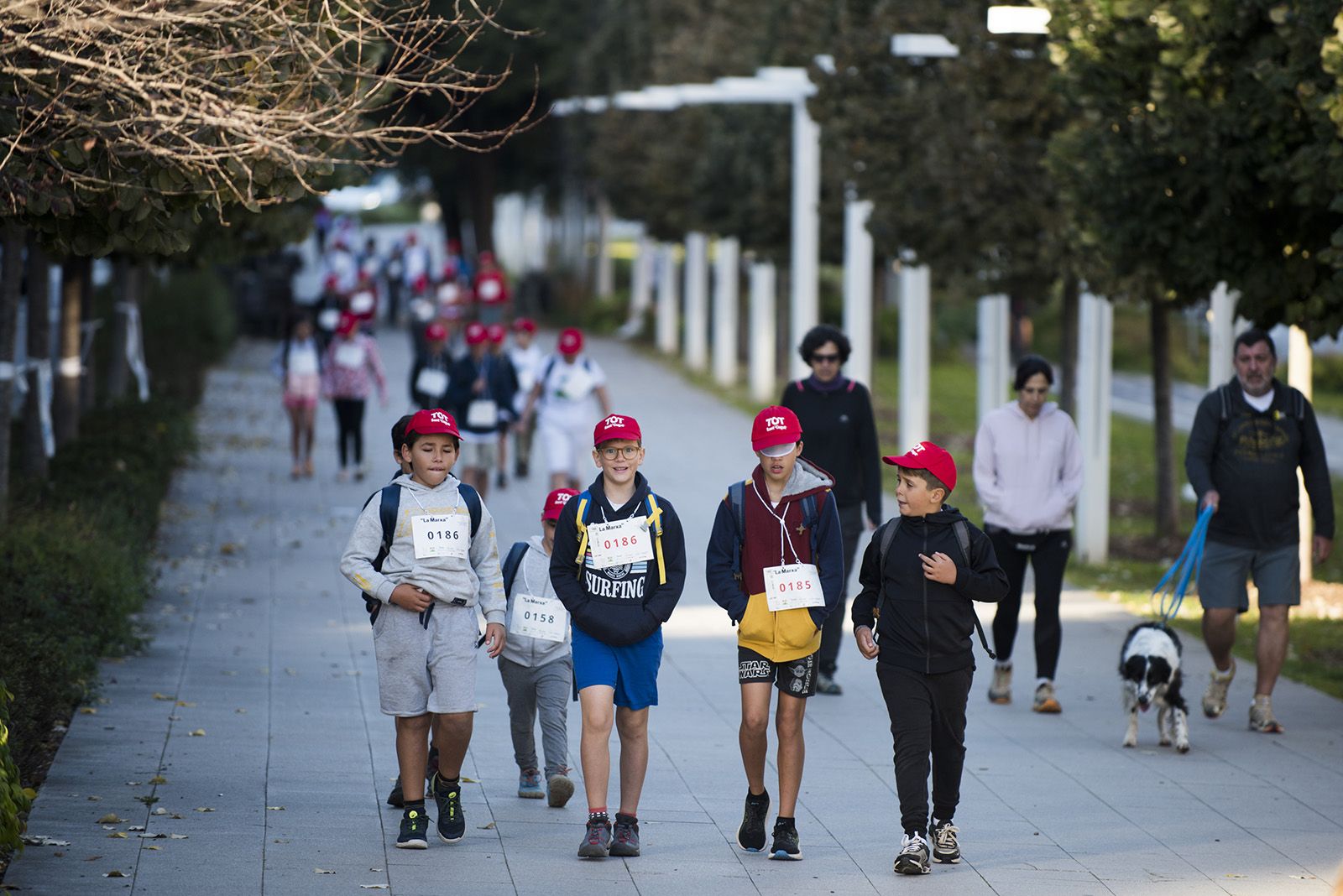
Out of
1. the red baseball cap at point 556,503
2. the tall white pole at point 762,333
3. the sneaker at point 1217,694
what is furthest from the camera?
the tall white pole at point 762,333

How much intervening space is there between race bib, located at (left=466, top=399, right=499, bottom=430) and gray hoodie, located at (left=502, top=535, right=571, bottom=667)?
9221 millimetres

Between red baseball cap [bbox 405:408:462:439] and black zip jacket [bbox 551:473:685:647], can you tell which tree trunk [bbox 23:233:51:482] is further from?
black zip jacket [bbox 551:473:685:647]

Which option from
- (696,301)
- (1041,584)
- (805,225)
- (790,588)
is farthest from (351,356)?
(696,301)

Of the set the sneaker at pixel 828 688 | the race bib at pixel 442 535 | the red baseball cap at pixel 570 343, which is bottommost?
the sneaker at pixel 828 688

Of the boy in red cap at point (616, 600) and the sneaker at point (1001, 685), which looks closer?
the boy in red cap at point (616, 600)

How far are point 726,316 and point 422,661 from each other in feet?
89.5

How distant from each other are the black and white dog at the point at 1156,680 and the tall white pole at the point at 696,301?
89.1 feet

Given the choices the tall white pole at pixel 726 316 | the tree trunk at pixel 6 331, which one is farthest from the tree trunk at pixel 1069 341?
the tall white pole at pixel 726 316

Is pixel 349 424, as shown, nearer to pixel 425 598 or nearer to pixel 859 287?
pixel 859 287

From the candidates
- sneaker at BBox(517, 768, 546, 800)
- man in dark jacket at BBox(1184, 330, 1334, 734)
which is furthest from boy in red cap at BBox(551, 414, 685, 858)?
man in dark jacket at BBox(1184, 330, 1334, 734)

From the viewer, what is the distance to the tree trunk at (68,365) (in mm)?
16969

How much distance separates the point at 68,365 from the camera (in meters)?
16.9

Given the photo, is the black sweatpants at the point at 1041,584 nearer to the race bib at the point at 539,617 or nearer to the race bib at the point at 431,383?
the race bib at the point at 539,617

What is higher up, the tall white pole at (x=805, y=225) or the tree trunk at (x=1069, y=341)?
the tall white pole at (x=805, y=225)
